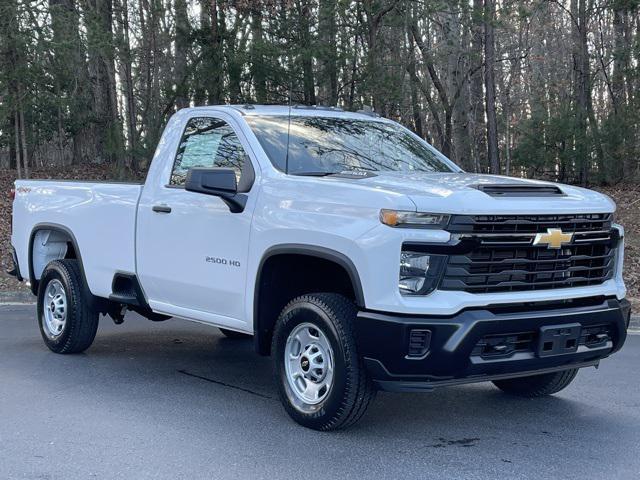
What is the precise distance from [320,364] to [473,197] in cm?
146

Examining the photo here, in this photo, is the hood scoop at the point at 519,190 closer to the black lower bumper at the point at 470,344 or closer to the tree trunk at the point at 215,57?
the black lower bumper at the point at 470,344

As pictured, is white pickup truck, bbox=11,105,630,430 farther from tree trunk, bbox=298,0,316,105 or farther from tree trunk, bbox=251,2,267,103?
tree trunk, bbox=251,2,267,103

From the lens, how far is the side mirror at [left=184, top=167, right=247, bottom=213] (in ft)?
19.0

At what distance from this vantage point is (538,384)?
6.50 m

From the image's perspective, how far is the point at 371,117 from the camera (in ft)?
24.1

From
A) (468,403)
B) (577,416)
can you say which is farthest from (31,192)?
(577,416)

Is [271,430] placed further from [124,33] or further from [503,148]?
[503,148]

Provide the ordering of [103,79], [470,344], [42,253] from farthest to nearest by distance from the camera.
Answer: [103,79] → [42,253] → [470,344]

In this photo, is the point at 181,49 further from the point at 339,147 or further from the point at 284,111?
the point at 339,147

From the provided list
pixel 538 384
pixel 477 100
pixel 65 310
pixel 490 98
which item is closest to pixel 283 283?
pixel 538 384

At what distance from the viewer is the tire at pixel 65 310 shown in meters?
7.81

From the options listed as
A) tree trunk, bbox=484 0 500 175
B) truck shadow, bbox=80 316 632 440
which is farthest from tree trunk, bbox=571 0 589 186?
truck shadow, bbox=80 316 632 440

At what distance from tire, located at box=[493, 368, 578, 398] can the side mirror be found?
253cm

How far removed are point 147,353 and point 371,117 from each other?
3.15 meters
